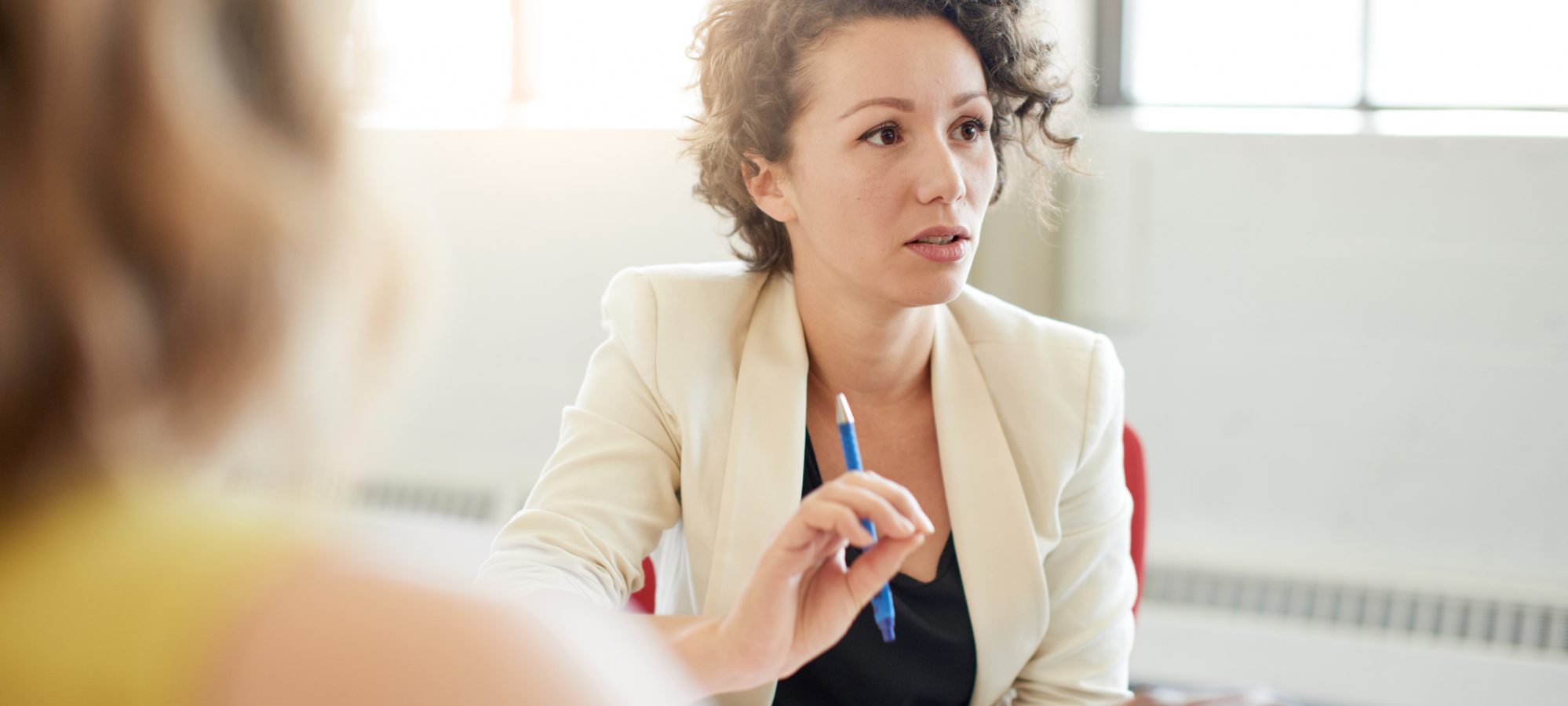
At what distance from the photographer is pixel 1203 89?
310cm

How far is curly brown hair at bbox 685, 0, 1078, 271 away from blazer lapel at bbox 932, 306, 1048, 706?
0.34 meters

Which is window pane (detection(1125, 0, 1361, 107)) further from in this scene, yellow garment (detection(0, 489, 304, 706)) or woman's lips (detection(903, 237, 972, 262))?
yellow garment (detection(0, 489, 304, 706))

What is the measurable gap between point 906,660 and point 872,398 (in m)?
0.34

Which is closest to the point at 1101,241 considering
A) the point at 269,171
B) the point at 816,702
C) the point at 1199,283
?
the point at 1199,283

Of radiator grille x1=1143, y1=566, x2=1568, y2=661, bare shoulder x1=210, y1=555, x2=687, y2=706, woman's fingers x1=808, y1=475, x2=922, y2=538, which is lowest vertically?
radiator grille x1=1143, y1=566, x2=1568, y2=661

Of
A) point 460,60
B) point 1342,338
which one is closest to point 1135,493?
point 1342,338

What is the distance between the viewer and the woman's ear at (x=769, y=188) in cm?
165

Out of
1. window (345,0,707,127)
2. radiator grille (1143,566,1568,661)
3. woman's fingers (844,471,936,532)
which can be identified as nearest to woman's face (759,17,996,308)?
woman's fingers (844,471,936,532)

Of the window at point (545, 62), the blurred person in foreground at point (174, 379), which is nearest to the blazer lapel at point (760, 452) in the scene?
the blurred person in foreground at point (174, 379)

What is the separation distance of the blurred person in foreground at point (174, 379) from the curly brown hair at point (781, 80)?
116 cm

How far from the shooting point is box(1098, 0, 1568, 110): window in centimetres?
279

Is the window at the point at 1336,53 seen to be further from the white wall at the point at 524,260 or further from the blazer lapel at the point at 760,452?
the blazer lapel at the point at 760,452

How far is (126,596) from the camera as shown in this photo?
418 mm

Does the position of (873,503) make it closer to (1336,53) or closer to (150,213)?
(150,213)
